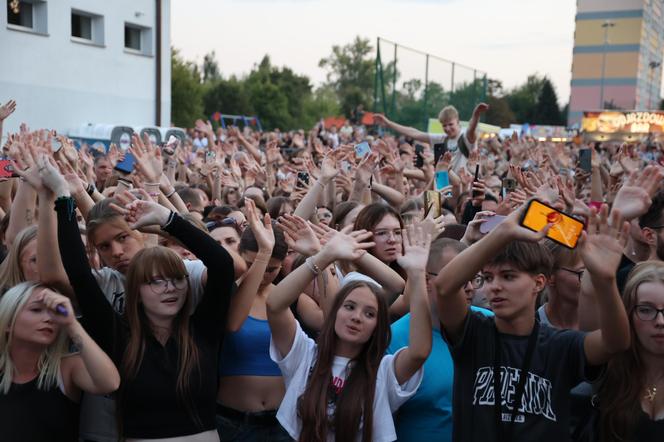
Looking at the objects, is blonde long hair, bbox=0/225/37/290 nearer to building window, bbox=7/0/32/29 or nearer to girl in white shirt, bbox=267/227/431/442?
girl in white shirt, bbox=267/227/431/442

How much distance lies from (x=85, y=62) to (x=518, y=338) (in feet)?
85.8

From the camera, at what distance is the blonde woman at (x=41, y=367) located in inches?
118

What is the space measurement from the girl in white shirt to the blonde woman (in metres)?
0.77

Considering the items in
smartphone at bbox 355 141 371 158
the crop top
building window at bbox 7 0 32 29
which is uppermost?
building window at bbox 7 0 32 29

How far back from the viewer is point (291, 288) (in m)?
3.21

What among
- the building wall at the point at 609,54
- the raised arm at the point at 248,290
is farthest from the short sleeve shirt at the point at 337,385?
the building wall at the point at 609,54

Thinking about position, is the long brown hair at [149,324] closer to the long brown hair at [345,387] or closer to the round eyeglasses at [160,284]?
the round eyeglasses at [160,284]

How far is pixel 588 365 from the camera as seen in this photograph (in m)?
2.87

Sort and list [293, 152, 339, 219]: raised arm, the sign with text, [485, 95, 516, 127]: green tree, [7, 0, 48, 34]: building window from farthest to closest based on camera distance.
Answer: [485, 95, 516, 127]: green tree
the sign with text
[7, 0, 48, 34]: building window
[293, 152, 339, 219]: raised arm

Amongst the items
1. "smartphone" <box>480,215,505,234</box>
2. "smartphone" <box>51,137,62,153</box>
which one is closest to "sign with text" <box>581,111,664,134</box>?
"smartphone" <box>51,137,62,153</box>

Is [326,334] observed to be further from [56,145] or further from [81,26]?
[81,26]

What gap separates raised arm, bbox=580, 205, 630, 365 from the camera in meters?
2.64

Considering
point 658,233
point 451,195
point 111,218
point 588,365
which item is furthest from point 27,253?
point 451,195

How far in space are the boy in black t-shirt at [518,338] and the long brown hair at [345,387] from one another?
0.35 m
